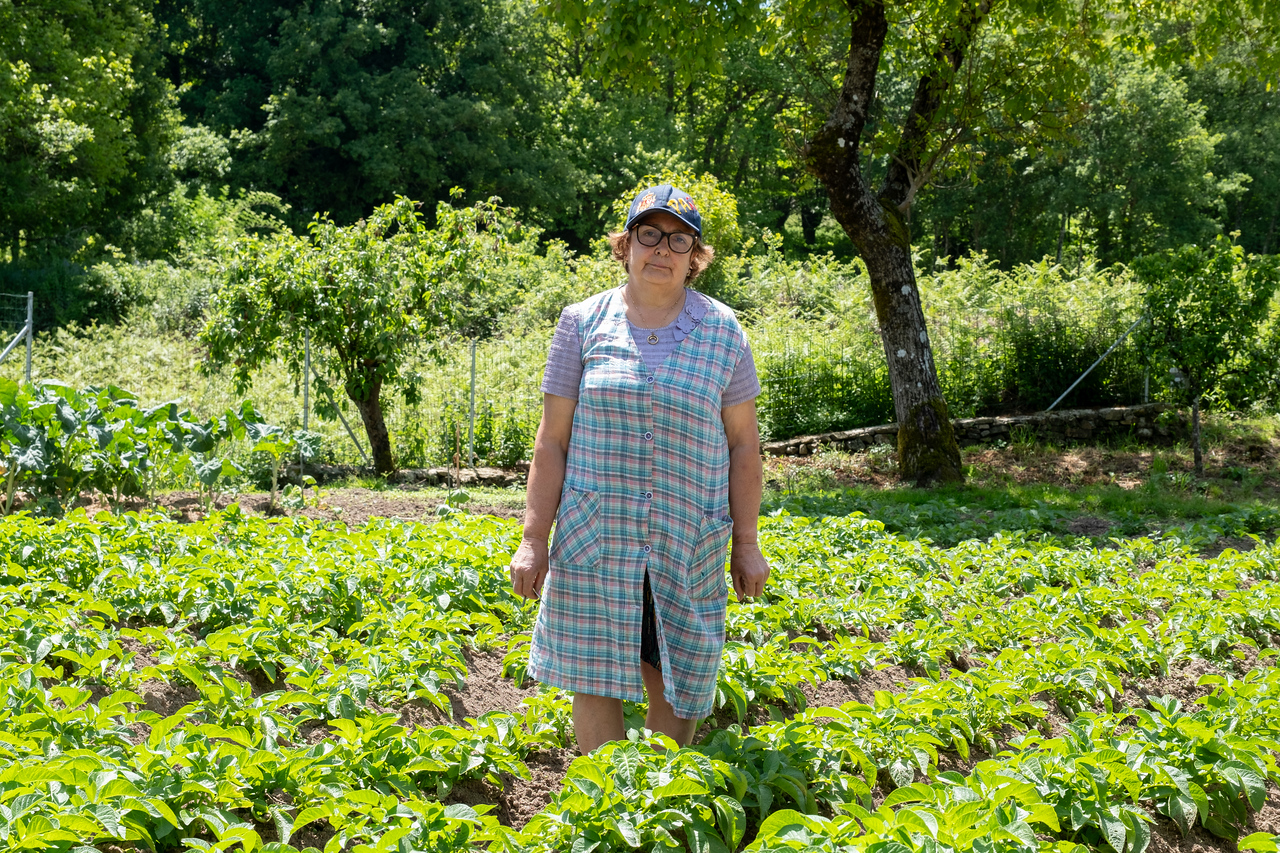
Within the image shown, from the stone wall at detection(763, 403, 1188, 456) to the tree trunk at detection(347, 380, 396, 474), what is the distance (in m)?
4.47

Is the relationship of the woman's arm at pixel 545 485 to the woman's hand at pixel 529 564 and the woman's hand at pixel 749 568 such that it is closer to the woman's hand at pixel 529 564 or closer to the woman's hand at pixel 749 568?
the woman's hand at pixel 529 564

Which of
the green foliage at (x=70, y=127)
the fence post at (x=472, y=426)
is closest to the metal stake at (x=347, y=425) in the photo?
the fence post at (x=472, y=426)

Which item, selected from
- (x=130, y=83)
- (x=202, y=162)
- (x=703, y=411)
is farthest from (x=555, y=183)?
(x=703, y=411)

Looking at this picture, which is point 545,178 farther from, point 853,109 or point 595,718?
point 595,718

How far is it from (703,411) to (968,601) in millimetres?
3188

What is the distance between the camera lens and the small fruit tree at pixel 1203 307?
11.7m

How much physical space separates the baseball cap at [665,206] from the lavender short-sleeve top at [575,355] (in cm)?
29

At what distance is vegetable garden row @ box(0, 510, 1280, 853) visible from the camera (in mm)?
2455

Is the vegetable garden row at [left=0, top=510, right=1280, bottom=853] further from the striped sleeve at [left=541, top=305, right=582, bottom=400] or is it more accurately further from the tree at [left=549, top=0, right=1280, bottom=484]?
the tree at [left=549, top=0, right=1280, bottom=484]

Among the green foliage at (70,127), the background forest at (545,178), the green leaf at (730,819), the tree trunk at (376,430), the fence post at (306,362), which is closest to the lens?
the green leaf at (730,819)

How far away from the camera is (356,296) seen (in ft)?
34.7

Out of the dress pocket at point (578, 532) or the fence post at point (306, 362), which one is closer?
the dress pocket at point (578, 532)

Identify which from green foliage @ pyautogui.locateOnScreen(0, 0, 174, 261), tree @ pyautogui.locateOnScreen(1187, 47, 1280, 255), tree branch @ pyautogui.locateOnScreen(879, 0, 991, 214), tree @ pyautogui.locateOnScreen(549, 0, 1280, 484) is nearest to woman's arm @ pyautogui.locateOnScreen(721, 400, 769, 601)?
tree @ pyautogui.locateOnScreen(549, 0, 1280, 484)

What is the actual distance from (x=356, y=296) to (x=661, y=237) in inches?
323
